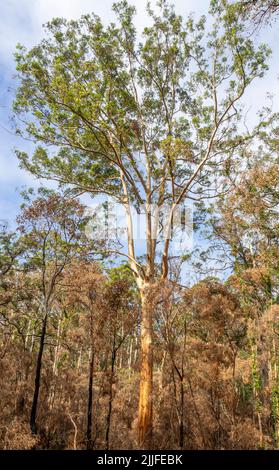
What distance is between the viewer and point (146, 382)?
30.2ft

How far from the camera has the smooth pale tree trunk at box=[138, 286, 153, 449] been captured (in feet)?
28.0

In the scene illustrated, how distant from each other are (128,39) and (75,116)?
322 cm

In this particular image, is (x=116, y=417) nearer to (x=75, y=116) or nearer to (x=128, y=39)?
(x=75, y=116)

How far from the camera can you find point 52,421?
1487 cm

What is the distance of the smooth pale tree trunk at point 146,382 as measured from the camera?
28.0 ft

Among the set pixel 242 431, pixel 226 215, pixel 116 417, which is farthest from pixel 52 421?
pixel 226 215

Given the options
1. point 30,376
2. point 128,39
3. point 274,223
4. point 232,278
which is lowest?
point 30,376

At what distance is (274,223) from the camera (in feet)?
42.2
